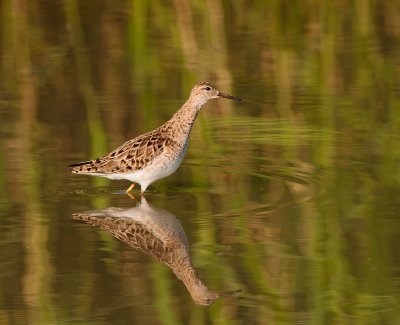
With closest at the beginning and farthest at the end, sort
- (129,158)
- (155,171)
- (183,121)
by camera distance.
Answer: (155,171), (129,158), (183,121)

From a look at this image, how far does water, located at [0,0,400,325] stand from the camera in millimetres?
9180

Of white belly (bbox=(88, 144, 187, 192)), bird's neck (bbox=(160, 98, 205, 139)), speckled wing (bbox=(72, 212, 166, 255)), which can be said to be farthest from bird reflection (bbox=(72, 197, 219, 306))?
bird's neck (bbox=(160, 98, 205, 139))

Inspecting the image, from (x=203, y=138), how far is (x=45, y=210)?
129 inches

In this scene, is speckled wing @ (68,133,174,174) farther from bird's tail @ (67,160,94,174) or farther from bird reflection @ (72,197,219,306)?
bird reflection @ (72,197,219,306)

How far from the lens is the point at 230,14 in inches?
788

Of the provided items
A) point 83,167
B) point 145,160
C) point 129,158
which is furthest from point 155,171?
point 83,167

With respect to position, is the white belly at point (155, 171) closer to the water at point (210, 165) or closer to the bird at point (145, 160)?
the bird at point (145, 160)

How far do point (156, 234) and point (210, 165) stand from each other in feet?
8.38

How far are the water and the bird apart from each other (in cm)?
21

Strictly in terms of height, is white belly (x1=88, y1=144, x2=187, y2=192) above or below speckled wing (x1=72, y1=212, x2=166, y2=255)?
above

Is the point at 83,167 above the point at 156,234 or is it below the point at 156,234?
above

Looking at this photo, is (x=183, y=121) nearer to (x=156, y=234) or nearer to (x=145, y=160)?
(x=145, y=160)

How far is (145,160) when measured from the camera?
12.0 m

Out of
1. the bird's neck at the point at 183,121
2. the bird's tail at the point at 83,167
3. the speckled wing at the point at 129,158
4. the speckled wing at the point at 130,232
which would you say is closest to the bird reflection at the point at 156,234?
the speckled wing at the point at 130,232
